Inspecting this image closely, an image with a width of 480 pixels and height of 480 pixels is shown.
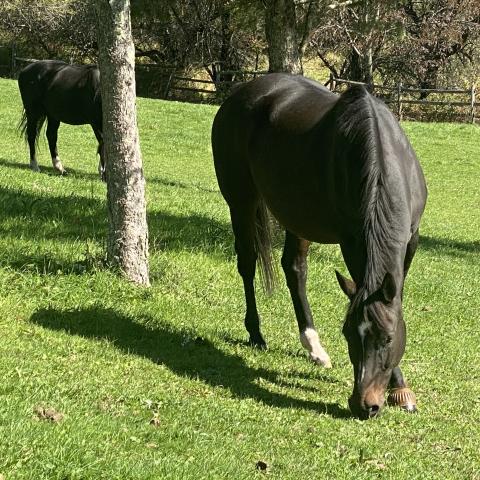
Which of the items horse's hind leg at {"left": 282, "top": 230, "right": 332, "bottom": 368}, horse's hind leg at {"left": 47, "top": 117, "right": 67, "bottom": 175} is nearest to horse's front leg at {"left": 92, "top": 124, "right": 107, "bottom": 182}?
horse's hind leg at {"left": 47, "top": 117, "right": 67, "bottom": 175}

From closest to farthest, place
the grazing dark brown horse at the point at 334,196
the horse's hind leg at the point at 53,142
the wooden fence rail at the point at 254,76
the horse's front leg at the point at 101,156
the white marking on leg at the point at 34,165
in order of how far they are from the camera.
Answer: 1. the grazing dark brown horse at the point at 334,196
2. the horse's front leg at the point at 101,156
3. the white marking on leg at the point at 34,165
4. the horse's hind leg at the point at 53,142
5. the wooden fence rail at the point at 254,76

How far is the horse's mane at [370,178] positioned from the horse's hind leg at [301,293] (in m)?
1.47

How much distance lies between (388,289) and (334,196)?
109 cm

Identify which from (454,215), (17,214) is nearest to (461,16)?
(454,215)

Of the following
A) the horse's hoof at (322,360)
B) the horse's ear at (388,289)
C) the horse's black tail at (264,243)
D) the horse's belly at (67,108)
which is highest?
the horse's ear at (388,289)

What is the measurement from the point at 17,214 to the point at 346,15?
2629cm

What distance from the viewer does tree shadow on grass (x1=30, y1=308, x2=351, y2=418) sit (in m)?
5.23

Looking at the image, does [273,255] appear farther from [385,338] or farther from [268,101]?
[385,338]

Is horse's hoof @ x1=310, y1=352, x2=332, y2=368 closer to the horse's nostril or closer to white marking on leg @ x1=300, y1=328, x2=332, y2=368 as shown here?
white marking on leg @ x1=300, y1=328, x2=332, y2=368

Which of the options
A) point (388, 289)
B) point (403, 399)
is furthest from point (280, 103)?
point (403, 399)

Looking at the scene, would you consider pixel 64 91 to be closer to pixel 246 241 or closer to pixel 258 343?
pixel 246 241

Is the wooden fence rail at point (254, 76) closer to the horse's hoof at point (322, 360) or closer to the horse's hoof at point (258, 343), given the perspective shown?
the horse's hoof at point (258, 343)

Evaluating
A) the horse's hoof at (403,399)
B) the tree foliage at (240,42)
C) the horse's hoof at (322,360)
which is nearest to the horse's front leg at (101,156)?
the horse's hoof at (322,360)

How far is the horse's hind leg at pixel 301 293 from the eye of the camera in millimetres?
6141
